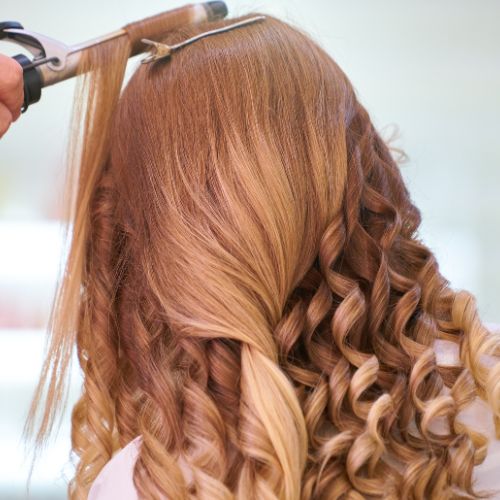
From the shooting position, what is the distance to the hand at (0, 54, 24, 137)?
100cm

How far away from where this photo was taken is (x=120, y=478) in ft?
3.11

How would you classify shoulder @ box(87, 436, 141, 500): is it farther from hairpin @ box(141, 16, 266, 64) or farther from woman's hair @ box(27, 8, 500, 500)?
hairpin @ box(141, 16, 266, 64)

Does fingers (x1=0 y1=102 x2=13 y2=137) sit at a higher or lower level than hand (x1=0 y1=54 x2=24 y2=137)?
lower

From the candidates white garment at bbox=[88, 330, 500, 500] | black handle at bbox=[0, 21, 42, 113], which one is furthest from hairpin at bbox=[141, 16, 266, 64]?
white garment at bbox=[88, 330, 500, 500]

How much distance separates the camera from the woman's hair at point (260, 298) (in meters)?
0.88

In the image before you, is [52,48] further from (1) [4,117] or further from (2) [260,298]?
(2) [260,298]

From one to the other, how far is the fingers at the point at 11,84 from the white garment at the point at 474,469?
0.46 m

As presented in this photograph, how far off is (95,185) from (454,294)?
1.72 ft

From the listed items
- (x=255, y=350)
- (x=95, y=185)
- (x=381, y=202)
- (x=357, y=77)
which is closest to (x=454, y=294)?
(x=381, y=202)

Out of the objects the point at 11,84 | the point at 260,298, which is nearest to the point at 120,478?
the point at 260,298

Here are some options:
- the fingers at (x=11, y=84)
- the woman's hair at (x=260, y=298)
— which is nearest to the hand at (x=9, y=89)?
the fingers at (x=11, y=84)

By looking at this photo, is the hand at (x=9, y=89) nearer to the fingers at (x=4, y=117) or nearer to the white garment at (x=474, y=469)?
the fingers at (x=4, y=117)

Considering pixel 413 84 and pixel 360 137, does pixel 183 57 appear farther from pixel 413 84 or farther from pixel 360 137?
pixel 413 84

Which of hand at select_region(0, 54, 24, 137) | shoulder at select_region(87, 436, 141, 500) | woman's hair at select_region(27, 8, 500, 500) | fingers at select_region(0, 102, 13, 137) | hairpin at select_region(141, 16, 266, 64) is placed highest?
hairpin at select_region(141, 16, 266, 64)
